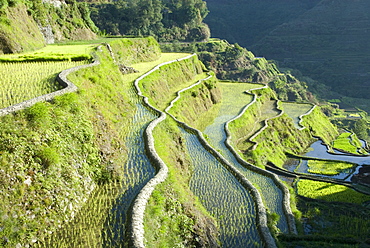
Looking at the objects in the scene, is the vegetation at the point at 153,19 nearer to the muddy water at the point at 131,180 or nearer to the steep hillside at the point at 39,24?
the steep hillside at the point at 39,24

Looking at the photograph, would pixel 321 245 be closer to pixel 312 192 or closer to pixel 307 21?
pixel 312 192

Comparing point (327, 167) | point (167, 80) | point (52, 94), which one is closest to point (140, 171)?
point (52, 94)

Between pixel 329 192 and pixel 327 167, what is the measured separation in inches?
247

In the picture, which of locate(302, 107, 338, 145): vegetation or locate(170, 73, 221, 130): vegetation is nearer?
locate(170, 73, 221, 130): vegetation

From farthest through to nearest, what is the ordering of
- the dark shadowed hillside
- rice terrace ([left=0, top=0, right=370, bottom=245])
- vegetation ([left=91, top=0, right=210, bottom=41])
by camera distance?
the dark shadowed hillside
vegetation ([left=91, top=0, right=210, bottom=41])
rice terrace ([left=0, top=0, right=370, bottom=245])

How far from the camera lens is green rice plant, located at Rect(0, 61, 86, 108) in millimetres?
12031

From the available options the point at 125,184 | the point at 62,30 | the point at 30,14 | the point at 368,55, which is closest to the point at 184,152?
the point at 125,184

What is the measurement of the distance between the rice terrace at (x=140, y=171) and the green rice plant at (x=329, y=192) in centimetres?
10

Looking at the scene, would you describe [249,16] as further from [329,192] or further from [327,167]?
[329,192]

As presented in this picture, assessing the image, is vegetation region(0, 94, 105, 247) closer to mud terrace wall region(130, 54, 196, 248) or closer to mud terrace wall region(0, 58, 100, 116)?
mud terrace wall region(0, 58, 100, 116)

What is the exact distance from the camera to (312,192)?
18.5 m

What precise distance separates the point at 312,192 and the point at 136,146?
10.6 metres

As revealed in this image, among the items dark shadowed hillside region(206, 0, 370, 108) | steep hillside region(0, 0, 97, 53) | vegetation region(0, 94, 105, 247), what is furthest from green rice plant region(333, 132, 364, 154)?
dark shadowed hillside region(206, 0, 370, 108)

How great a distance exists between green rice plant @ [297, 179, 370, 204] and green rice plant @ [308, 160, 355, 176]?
3479mm
